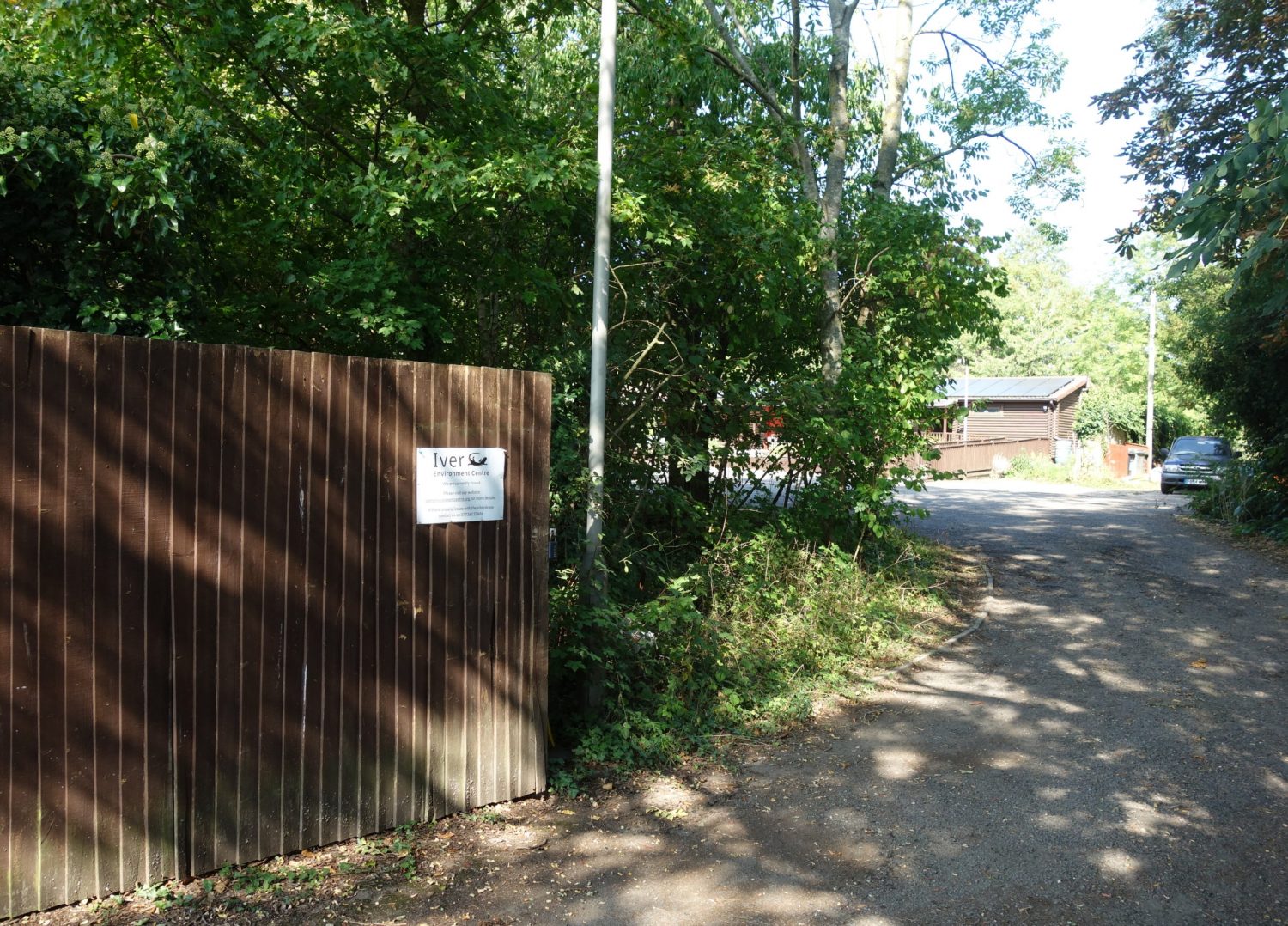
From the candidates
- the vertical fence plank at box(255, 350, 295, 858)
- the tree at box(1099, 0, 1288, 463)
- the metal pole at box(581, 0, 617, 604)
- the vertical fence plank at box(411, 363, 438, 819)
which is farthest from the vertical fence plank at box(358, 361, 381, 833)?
the tree at box(1099, 0, 1288, 463)

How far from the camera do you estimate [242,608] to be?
428cm

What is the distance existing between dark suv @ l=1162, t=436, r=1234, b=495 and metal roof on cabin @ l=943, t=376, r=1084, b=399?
12.8 m

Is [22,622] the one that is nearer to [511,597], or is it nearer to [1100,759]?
[511,597]

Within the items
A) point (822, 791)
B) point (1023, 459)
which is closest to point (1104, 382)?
point (1023, 459)

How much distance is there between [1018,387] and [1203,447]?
57.5 feet

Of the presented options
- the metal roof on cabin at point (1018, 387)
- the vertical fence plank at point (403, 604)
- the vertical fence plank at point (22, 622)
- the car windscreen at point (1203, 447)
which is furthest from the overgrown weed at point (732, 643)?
the metal roof on cabin at point (1018, 387)

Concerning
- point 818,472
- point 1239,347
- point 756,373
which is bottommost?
point 818,472

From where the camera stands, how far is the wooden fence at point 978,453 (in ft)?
119

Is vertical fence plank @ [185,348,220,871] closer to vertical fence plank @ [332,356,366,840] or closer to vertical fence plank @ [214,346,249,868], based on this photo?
vertical fence plank @ [214,346,249,868]

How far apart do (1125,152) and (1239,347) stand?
4761mm

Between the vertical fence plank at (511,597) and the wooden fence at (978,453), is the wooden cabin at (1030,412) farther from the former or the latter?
the vertical fence plank at (511,597)

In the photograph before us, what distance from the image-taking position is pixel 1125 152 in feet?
56.2

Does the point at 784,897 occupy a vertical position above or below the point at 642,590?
below

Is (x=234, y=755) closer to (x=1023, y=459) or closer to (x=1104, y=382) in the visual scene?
(x=1023, y=459)
